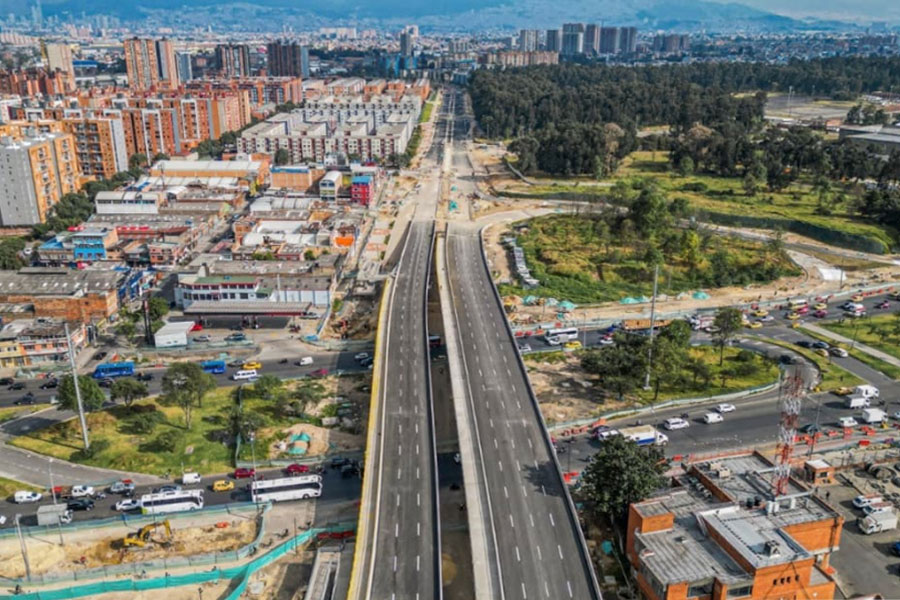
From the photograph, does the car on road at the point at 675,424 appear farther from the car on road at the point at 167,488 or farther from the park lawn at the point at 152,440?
the car on road at the point at 167,488

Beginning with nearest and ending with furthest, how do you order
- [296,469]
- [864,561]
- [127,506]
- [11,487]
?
[864,561]
[127,506]
[11,487]
[296,469]

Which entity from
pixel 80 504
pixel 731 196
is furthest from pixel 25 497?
pixel 731 196

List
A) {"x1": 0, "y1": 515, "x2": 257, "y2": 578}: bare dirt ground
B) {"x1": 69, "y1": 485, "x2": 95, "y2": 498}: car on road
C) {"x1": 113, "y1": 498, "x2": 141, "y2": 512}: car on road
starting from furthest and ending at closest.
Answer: {"x1": 69, "y1": 485, "x2": 95, "y2": 498}: car on road
{"x1": 113, "y1": 498, "x2": 141, "y2": 512}: car on road
{"x1": 0, "y1": 515, "x2": 257, "y2": 578}: bare dirt ground

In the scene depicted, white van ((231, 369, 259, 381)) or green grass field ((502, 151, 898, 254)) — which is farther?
green grass field ((502, 151, 898, 254))

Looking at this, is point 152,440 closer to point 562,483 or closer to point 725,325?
point 562,483

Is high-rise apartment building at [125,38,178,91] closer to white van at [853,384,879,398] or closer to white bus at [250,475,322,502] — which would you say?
white bus at [250,475,322,502]

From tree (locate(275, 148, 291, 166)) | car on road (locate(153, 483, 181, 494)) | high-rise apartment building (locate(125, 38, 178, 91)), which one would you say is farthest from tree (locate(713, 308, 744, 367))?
high-rise apartment building (locate(125, 38, 178, 91))
